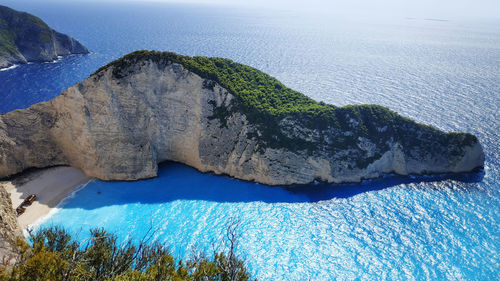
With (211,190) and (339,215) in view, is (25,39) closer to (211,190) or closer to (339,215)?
(211,190)

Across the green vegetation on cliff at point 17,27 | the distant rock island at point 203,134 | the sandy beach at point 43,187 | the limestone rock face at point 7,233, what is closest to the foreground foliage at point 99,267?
the limestone rock face at point 7,233

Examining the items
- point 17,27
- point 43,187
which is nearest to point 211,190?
point 43,187

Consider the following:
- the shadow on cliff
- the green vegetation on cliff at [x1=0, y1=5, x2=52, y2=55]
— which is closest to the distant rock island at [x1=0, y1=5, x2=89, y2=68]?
the green vegetation on cliff at [x1=0, y1=5, x2=52, y2=55]

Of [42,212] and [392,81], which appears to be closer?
[42,212]

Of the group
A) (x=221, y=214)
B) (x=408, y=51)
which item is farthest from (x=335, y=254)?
(x=408, y=51)

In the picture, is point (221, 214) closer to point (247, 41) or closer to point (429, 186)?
point (429, 186)
